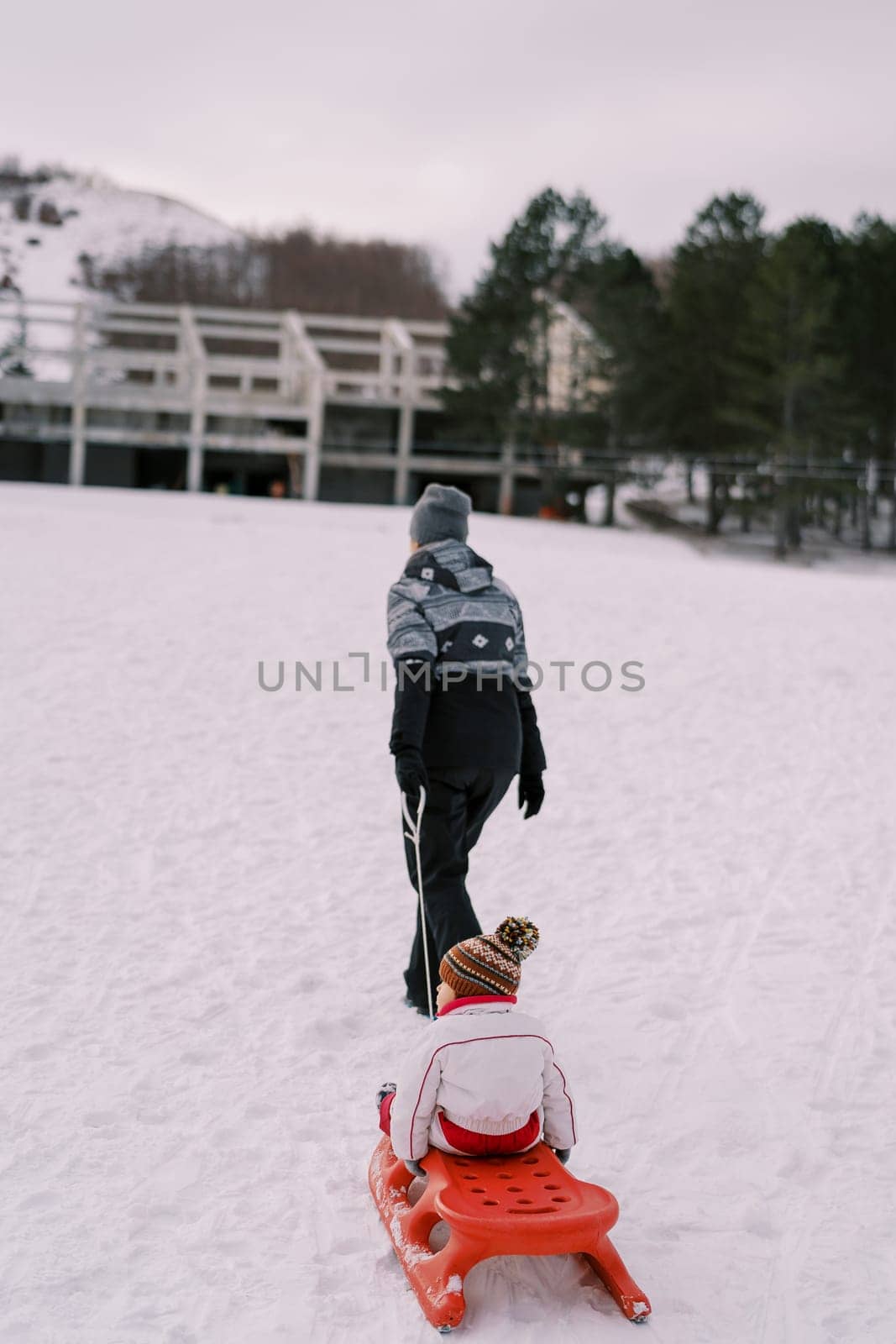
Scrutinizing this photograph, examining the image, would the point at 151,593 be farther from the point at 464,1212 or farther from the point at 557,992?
the point at 464,1212

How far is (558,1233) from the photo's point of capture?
2818 mm

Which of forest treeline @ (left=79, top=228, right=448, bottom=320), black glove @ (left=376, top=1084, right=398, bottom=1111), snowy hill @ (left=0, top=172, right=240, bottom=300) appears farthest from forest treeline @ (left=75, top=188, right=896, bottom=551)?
snowy hill @ (left=0, top=172, right=240, bottom=300)

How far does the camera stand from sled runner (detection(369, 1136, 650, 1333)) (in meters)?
2.81

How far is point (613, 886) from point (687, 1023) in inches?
62.5

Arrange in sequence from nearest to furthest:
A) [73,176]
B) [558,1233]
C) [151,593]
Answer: [558,1233] < [151,593] < [73,176]

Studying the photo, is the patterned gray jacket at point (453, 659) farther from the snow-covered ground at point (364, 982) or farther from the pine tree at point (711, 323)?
the pine tree at point (711, 323)

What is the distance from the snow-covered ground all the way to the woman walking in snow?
0.72 meters

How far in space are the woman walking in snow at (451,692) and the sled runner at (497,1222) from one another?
3.79ft

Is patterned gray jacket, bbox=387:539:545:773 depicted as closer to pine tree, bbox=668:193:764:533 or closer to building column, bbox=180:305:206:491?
pine tree, bbox=668:193:764:533

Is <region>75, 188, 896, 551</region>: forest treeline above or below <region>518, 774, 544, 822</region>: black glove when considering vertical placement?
above

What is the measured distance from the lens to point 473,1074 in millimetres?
3055

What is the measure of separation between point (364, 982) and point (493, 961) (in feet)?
6.72

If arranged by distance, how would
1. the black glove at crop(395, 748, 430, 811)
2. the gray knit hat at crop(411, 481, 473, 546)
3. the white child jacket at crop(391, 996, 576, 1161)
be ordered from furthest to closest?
1. the gray knit hat at crop(411, 481, 473, 546)
2. the black glove at crop(395, 748, 430, 811)
3. the white child jacket at crop(391, 996, 576, 1161)

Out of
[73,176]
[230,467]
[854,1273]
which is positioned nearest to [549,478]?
[230,467]
